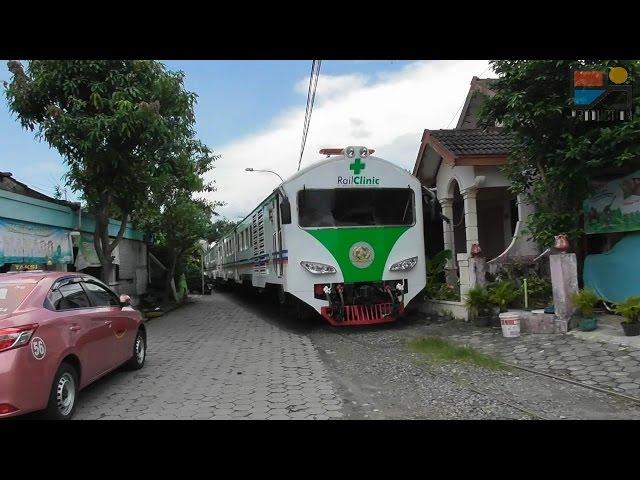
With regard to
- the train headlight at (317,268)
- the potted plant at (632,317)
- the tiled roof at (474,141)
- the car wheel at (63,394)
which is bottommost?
the car wheel at (63,394)

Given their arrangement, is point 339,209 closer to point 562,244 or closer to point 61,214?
point 562,244

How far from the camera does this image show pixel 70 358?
5.23 metres

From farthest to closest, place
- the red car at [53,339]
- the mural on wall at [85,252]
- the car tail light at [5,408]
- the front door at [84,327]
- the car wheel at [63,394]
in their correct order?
the mural on wall at [85,252] < the front door at [84,327] < the car wheel at [63,394] < the red car at [53,339] < the car tail light at [5,408]

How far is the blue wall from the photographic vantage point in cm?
988

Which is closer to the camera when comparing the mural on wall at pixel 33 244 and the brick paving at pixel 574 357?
the brick paving at pixel 574 357

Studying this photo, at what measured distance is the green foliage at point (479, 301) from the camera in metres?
9.82

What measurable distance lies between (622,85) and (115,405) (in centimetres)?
835

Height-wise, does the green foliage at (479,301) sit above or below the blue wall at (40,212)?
below

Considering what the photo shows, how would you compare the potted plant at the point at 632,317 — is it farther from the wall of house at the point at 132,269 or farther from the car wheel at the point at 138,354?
the wall of house at the point at 132,269

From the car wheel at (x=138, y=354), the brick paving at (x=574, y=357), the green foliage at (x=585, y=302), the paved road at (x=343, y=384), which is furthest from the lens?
the green foliage at (x=585, y=302)

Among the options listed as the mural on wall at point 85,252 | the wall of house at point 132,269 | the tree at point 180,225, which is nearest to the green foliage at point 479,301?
the mural on wall at point 85,252

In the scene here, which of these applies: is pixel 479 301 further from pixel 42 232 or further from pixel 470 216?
pixel 42 232

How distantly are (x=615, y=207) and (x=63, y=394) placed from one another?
8379 millimetres

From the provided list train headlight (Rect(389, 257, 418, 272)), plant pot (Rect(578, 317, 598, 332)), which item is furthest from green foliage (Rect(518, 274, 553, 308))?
train headlight (Rect(389, 257, 418, 272))
